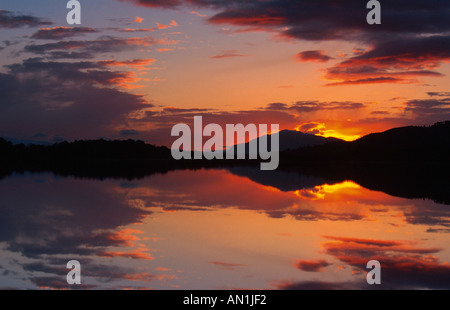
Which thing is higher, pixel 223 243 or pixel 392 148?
pixel 392 148

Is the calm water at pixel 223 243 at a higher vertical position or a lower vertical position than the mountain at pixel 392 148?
lower

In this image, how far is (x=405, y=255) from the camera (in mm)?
11438

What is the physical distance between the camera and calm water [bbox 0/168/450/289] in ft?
31.3

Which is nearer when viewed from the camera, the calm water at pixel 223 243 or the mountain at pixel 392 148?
the calm water at pixel 223 243

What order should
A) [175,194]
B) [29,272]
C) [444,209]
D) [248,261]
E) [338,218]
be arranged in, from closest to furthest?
[29,272]
[248,261]
[338,218]
[444,209]
[175,194]

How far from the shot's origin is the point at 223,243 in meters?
12.8

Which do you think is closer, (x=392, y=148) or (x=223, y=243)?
(x=223, y=243)

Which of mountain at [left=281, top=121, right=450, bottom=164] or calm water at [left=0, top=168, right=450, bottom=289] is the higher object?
mountain at [left=281, top=121, right=450, bottom=164]

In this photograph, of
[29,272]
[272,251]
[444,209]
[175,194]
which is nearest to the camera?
[29,272]

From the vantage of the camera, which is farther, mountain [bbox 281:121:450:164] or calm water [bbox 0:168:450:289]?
mountain [bbox 281:121:450:164]

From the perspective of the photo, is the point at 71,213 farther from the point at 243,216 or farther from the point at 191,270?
the point at 191,270

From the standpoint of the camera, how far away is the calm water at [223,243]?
9555 millimetres

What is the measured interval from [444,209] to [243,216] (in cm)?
775
